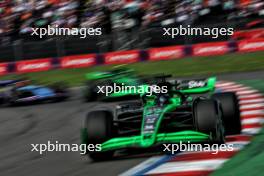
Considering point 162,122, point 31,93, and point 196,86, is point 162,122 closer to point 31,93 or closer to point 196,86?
point 196,86

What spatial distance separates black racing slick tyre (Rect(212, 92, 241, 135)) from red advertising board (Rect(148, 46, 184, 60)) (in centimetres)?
1315

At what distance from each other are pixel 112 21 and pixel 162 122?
48.4ft

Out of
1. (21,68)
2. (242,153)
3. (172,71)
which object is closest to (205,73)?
(172,71)

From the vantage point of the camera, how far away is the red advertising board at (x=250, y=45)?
20.9 metres

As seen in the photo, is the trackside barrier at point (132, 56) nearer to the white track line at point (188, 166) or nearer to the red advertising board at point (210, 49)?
the red advertising board at point (210, 49)

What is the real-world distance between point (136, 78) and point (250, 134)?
20.6ft

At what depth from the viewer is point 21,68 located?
2383 cm

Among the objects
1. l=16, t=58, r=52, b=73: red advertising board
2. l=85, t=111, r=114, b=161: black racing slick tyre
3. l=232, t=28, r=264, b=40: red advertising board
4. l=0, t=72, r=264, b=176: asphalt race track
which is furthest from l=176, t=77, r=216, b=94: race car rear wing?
l=16, t=58, r=52, b=73: red advertising board

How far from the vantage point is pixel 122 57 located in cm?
2259

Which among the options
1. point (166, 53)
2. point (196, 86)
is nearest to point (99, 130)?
point (196, 86)

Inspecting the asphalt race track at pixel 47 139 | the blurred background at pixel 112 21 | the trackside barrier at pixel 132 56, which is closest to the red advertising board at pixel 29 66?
the trackside barrier at pixel 132 56

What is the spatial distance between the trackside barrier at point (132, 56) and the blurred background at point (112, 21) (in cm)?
18

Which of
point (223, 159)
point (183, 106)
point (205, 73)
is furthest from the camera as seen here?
point (205, 73)

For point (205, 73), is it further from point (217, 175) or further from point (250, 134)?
point (217, 175)
